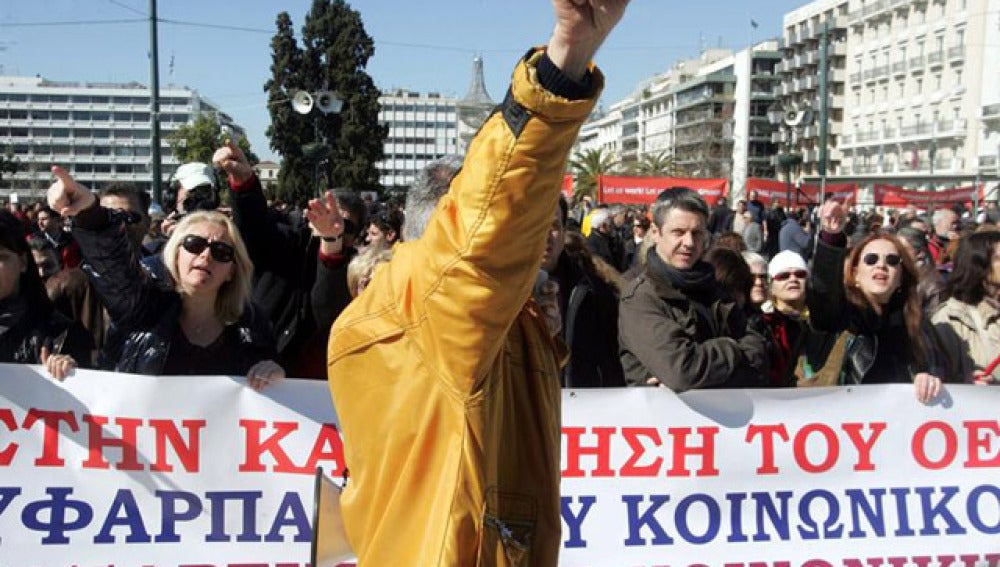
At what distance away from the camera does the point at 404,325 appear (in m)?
1.66

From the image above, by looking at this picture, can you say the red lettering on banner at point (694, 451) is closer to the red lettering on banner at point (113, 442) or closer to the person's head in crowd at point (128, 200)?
the red lettering on banner at point (113, 442)

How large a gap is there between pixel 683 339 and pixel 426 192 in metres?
1.91

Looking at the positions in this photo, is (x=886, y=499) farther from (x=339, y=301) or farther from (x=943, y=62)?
(x=943, y=62)

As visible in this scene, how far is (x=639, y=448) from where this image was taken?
12.2 ft

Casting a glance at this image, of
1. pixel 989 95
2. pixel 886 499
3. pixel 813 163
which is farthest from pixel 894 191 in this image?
pixel 813 163

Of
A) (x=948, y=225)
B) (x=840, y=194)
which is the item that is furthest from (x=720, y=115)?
(x=948, y=225)

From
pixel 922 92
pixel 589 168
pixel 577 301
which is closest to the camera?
pixel 577 301

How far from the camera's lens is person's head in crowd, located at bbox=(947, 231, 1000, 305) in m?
4.66

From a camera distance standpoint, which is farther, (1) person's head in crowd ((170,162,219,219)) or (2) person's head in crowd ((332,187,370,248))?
(1) person's head in crowd ((170,162,219,219))

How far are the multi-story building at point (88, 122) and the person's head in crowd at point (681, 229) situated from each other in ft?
490

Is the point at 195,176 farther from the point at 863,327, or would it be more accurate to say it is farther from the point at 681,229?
the point at 863,327

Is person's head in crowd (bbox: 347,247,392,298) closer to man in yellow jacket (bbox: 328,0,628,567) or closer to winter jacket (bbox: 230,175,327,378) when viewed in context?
winter jacket (bbox: 230,175,327,378)

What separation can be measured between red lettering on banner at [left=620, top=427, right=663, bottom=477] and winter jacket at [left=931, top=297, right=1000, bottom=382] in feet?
4.98

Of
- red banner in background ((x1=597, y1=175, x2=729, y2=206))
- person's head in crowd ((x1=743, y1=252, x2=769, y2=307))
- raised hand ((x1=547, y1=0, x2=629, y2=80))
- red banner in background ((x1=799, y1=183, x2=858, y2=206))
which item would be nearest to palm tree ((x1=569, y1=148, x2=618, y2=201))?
red banner in background ((x1=799, y1=183, x2=858, y2=206))
